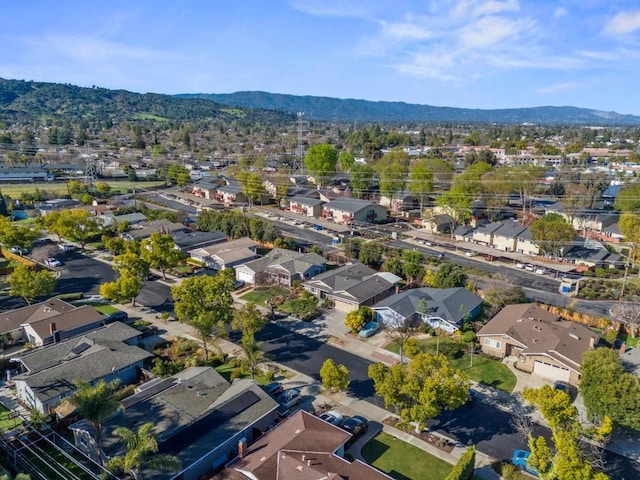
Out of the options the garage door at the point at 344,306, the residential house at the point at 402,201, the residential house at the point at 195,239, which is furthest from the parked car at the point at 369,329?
the residential house at the point at 402,201

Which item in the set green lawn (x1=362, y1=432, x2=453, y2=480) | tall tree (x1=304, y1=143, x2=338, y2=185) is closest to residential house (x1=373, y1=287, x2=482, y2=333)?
green lawn (x1=362, y1=432, x2=453, y2=480)

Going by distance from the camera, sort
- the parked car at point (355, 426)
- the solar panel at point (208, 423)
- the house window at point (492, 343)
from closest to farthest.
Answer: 1. the solar panel at point (208, 423)
2. the parked car at point (355, 426)
3. the house window at point (492, 343)

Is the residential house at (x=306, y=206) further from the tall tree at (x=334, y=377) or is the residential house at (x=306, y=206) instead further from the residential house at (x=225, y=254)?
the tall tree at (x=334, y=377)

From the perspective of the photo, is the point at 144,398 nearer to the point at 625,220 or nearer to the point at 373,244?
the point at 373,244

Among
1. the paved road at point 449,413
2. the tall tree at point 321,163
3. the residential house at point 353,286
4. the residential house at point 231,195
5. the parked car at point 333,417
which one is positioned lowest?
the paved road at point 449,413

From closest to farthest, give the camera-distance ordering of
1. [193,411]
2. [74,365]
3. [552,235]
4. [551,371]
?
[193,411] < [74,365] < [551,371] < [552,235]

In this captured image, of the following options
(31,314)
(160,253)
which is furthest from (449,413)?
(31,314)

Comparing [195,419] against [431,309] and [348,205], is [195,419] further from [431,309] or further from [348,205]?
[348,205]
